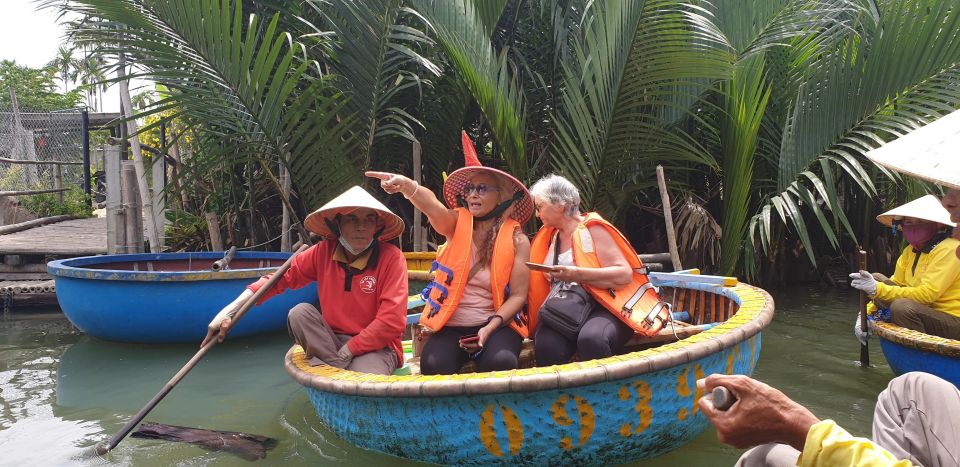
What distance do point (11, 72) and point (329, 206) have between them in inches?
1328

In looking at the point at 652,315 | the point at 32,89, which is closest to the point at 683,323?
the point at 652,315

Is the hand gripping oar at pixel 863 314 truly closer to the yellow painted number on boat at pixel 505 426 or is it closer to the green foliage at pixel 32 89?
the yellow painted number on boat at pixel 505 426

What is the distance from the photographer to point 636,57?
17.8 ft

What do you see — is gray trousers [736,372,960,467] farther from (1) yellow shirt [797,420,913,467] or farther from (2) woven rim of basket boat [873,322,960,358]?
(2) woven rim of basket boat [873,322,960,358]

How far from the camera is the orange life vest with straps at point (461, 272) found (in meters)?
3.29

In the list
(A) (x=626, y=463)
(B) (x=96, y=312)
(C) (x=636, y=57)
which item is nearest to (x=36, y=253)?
(B) (x=96, y=312)

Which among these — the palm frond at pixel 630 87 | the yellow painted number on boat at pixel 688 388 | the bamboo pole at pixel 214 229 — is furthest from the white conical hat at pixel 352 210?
the bamboo pole at pixel 214 229

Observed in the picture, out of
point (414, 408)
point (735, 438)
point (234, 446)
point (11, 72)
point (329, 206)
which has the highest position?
point (11, 72)

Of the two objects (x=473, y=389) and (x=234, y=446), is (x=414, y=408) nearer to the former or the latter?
(x=473, y=389)

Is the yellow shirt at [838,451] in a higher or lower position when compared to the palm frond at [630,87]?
lower

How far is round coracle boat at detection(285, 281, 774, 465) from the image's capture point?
252cm

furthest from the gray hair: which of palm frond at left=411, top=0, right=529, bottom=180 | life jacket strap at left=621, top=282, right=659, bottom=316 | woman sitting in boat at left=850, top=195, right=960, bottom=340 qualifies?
palm frond at left=411, top=0, right=529, bottom=180

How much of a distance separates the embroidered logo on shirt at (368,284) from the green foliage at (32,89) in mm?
25136

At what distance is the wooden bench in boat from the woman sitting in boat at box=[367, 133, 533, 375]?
173 millimetres
